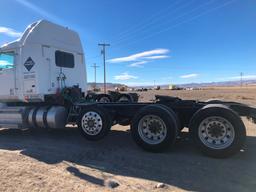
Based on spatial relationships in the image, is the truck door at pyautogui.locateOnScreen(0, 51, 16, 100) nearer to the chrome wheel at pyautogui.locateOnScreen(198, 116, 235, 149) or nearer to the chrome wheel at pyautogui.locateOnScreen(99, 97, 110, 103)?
the chrome wheel at pyautogui.locateOnScreen(99, 97, 110, 103)

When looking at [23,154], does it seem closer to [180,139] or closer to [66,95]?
[66,95]

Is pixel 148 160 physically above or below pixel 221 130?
below

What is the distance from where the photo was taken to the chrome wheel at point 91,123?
7.06 meters

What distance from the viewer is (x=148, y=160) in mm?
5594

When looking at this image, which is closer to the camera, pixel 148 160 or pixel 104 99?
pixel 148 160

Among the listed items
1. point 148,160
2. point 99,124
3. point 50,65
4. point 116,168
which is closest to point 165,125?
point 148,160

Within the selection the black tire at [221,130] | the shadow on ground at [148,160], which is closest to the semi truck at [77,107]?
the black tire at [221,130]

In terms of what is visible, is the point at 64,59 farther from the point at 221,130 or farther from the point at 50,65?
the point at 221,130

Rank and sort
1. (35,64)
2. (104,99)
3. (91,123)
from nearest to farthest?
(91,123)
(35,64)
(104,99)

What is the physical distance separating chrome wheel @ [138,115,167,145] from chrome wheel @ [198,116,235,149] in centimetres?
86

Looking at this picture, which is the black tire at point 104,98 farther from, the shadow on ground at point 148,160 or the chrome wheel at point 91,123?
the chrome wheel at point 91,123

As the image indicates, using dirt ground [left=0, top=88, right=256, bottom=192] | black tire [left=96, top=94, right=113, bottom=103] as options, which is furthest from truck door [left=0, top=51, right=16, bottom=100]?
black tire [left=96, top=94, right=113, bottom=103]

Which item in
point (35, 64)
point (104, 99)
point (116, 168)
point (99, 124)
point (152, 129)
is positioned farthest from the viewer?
point (104, 99)

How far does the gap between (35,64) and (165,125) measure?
180 inches
